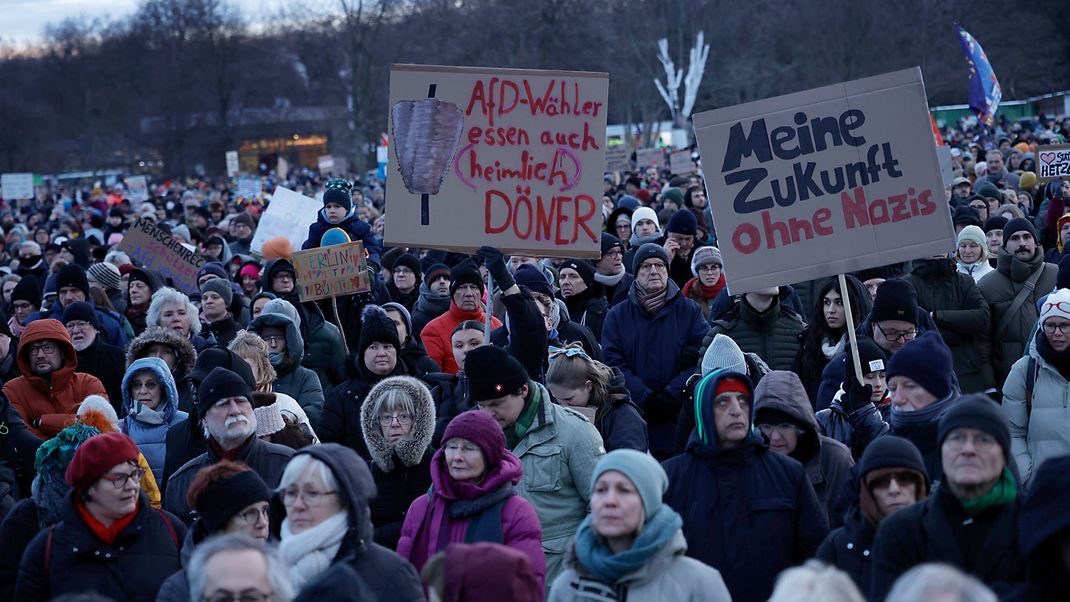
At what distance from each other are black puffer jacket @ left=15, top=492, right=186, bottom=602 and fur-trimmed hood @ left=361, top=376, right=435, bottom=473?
0.98 meters

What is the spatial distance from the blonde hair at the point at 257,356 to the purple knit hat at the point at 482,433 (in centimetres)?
227

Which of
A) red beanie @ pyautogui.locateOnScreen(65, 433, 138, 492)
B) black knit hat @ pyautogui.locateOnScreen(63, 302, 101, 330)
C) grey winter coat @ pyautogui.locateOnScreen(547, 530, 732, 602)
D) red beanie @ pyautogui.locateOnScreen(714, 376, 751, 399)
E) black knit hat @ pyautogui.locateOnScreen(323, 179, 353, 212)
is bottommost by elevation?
grey winter coat @ pyautogui.locateOnScreen(547, 530, 732, 602)

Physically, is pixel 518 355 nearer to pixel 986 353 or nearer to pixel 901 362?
pixel 901 362

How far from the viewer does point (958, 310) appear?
893 centimetres

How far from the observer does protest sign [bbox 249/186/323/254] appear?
14.7 metres

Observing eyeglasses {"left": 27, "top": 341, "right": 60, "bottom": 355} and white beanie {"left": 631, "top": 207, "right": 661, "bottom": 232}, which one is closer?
eyeglasses {"left": 27, "top": 341, "right": 60, "bottom": 355}

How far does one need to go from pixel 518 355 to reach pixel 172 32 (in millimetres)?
73037

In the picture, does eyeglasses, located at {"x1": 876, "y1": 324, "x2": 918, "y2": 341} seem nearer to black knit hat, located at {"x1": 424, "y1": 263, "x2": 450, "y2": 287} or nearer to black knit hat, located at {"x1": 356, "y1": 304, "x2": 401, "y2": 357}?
black knit hat, located at {"x1": 356, "y1": 304, "x2": 401, "y2": 357}

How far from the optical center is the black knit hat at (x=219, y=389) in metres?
5.85

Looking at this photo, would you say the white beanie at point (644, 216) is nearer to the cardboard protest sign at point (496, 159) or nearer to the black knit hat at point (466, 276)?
the black knit hat at point (466, 276)

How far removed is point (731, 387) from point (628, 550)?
104 cm

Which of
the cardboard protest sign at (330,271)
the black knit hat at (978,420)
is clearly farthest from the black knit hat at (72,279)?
the black knit hat at (978,420)

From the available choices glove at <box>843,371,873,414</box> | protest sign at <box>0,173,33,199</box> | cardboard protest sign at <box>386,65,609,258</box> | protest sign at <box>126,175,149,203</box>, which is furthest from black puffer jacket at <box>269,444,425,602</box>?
protest sign at <box>126,175,149,203</box>

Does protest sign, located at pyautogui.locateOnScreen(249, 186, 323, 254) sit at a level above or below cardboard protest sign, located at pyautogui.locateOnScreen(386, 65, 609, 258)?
above
